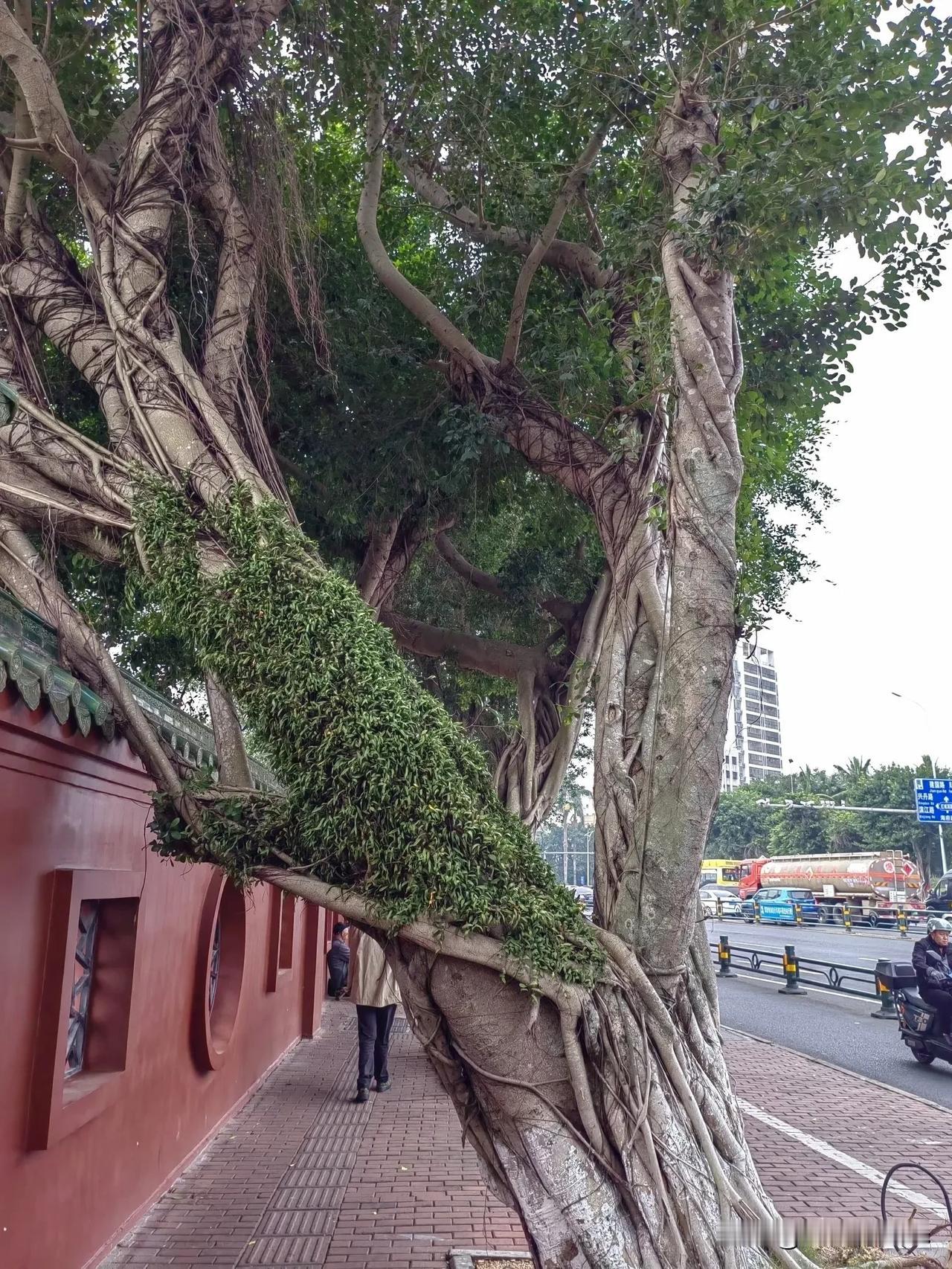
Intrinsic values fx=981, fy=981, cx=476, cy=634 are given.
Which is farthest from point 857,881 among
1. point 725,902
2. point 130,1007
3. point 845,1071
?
point 130,1007

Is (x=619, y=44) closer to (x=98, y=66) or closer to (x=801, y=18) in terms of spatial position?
(x=801, y=18)

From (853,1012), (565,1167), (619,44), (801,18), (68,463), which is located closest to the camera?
(565,1167)

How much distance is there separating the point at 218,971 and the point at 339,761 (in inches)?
185

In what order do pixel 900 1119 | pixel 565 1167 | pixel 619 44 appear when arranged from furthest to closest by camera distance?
pixel 900 1119 → pixel 619 44 → pixel 565 1167

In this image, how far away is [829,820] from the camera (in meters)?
49.4

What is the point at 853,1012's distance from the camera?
1328 cm

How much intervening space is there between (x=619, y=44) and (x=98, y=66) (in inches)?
156

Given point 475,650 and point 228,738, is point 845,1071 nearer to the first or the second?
point 475,650

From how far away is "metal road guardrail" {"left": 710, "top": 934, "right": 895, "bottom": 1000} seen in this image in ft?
43.5

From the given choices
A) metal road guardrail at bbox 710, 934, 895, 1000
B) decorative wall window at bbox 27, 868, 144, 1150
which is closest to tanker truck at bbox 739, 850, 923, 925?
metal road guardrail at bbox 710, 934, 895, 1000

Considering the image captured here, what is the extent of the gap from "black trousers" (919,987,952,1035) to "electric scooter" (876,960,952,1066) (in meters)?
0.05

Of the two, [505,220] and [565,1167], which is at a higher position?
[505,220]

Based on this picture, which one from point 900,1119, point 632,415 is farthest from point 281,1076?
point 632,415

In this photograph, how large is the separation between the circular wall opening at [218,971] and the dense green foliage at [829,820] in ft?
97.8
